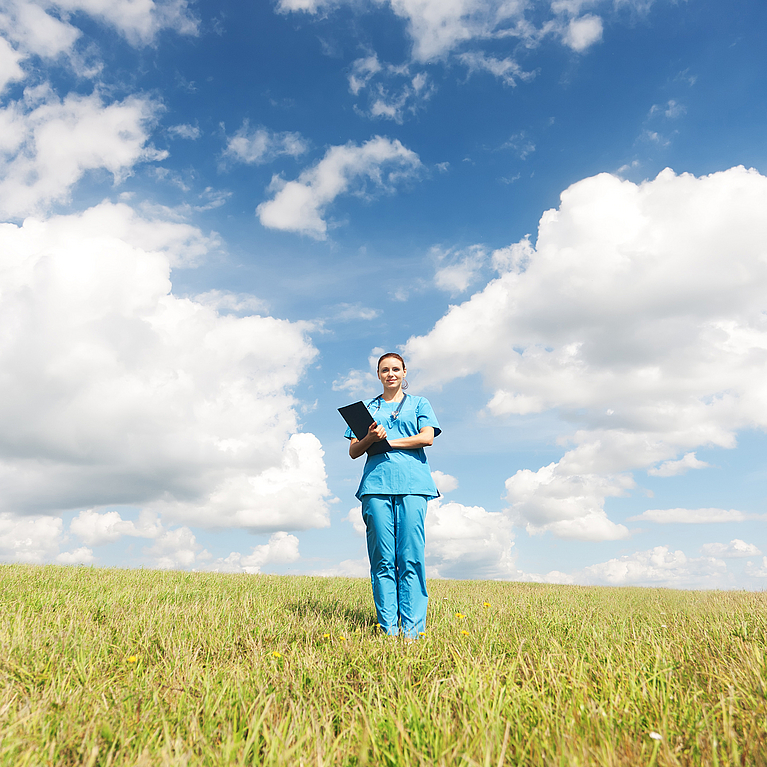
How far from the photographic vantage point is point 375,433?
16.2 ft

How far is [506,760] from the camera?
83.7 inches

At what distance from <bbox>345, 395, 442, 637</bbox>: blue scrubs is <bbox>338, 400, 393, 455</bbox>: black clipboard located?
83 mm

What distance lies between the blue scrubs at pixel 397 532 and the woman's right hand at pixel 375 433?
25 centimetres

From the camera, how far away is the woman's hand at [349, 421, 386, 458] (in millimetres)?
4922

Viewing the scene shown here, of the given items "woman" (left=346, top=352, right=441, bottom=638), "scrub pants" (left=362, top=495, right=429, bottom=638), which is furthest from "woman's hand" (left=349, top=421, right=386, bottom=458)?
"scrub pants" (left=362, top=495, right=429, bottom=638)

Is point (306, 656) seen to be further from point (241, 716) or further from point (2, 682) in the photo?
point (2, 682)

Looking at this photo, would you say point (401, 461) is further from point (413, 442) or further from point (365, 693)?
point (365, 693)

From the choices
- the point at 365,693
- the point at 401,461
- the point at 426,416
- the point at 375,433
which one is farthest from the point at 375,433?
the point at 365,693

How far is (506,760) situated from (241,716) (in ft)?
4.24

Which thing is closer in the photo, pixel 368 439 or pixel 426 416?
pixel 368 439

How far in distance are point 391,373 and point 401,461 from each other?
93cm

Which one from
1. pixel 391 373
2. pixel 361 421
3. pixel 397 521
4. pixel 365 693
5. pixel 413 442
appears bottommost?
pixel 365 693

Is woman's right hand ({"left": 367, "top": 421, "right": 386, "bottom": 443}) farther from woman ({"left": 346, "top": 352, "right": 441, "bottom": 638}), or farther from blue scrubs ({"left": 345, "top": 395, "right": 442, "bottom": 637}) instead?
blue scrubs ({"left": 345, "top": 395, "right": 442, "bottom": 637})

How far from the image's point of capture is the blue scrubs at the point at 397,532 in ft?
15.9
